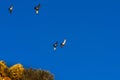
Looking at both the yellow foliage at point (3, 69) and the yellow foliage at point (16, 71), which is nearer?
the yellow foliage at point (3, 69)

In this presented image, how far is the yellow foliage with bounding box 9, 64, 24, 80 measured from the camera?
619 feet

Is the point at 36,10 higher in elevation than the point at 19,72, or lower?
lower

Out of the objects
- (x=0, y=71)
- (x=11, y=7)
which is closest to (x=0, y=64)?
(x=0, y=71)

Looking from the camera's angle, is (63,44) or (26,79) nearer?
(63,44)

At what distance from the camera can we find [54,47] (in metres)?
93.5

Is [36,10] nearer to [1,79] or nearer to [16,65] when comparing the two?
[1,79]

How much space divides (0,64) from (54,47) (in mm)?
97176

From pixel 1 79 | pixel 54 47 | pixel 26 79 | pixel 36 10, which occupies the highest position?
pixel 26 79

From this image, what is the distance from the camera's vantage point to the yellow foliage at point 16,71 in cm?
18866

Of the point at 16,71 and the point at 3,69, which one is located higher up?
the point at 16,71

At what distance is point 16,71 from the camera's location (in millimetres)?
193750

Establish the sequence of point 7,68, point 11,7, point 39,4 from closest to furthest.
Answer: point 39,4
point 11,7
point 7,68

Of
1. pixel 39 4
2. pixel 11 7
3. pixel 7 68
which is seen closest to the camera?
pixel 39 4

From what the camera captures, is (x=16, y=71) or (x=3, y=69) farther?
(x=16, y=71)
